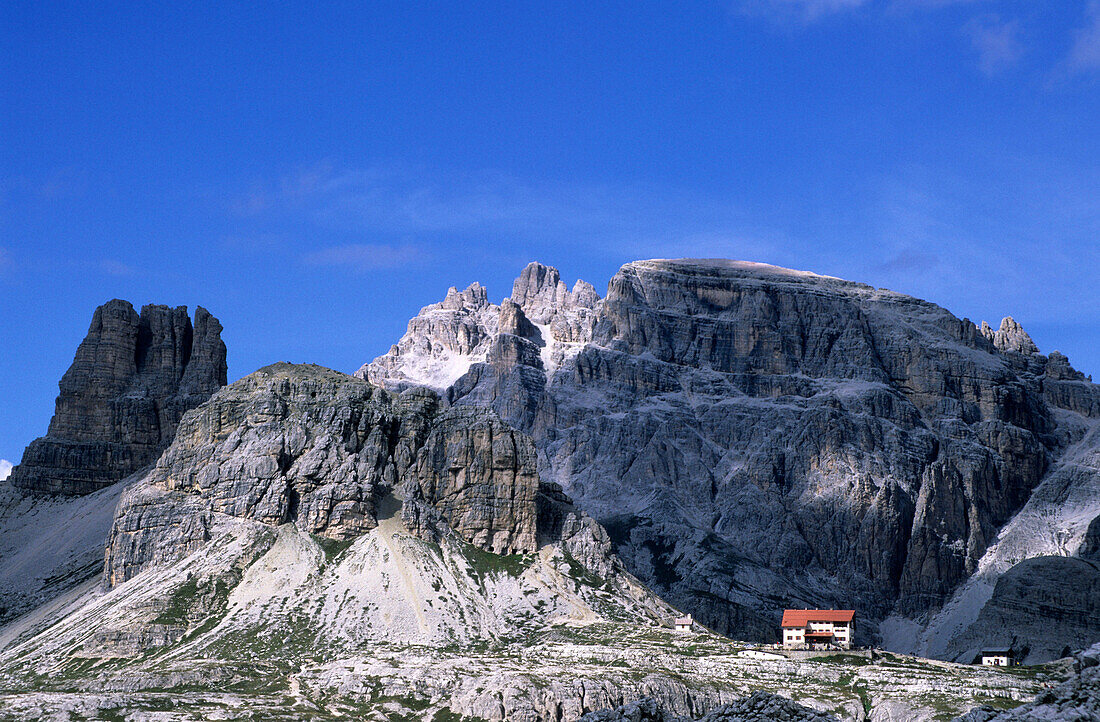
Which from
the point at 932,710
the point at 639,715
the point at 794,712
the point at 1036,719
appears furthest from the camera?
the point at 932,710

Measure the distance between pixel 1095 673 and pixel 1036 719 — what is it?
467cm

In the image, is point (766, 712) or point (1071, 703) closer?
point (1071, 703)

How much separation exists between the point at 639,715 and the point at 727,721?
15875mm

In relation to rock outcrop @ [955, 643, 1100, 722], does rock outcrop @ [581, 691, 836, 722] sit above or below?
below

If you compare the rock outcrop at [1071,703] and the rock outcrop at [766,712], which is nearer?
the rock outcrop at [1071,703]

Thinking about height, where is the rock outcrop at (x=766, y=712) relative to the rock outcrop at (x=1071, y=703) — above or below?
below

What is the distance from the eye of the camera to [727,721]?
77.4 meters

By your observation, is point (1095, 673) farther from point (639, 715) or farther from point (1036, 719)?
point (639, 715)

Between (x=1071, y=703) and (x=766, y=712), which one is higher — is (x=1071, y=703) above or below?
above

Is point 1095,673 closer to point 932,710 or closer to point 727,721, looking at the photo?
point 727,721

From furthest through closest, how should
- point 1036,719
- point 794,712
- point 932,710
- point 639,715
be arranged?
1. point 932,710
2. point 639,715
3. point 794,712
4. point 1036,719

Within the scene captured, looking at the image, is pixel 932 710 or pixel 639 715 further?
pixel 932 710

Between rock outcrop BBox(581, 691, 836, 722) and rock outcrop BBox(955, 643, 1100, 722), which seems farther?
rock outcrop BBox(581, 691, 836, 722)

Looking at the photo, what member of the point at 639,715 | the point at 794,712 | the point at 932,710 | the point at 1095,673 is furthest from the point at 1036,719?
the point at 932,710
